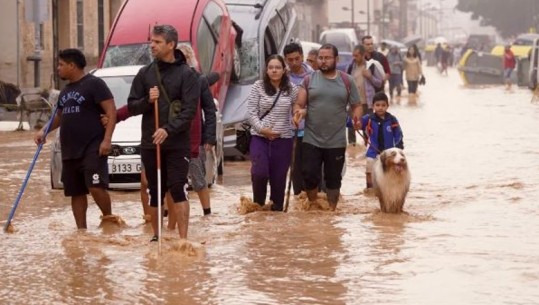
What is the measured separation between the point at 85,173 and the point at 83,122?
1.36ft

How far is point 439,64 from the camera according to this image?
84938 mm

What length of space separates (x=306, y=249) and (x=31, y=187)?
252 inches

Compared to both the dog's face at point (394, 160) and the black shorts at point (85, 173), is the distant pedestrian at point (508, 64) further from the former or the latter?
the black shorts at point (85, 173)

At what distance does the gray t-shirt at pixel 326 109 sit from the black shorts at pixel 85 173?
2.18 metres

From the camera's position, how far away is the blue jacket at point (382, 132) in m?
14.7

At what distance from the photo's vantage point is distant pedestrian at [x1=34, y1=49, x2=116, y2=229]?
11625 mm

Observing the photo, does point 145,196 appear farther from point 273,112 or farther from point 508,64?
point 508,64

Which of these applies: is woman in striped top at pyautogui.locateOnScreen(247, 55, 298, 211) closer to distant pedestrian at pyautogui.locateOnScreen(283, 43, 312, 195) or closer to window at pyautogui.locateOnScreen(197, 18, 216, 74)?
distant pedestrian at pyautogui.locateOnScreen(283, 43, 312, 195)

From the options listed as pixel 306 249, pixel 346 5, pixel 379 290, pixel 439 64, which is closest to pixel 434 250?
pixel 306 249

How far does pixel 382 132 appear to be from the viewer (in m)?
14.8

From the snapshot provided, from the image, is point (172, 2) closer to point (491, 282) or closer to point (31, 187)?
point (31, 187)

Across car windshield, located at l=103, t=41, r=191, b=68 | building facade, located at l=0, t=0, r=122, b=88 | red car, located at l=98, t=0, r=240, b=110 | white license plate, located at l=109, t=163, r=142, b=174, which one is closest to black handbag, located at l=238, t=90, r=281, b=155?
white license plate, located at l=109, t=163, r=142, b=174

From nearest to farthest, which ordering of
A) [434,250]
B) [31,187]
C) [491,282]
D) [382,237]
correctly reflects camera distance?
[491,282] → [434,250] → [382,237] → [31,187]

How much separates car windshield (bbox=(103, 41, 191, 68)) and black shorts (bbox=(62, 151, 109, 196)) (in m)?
7.95
